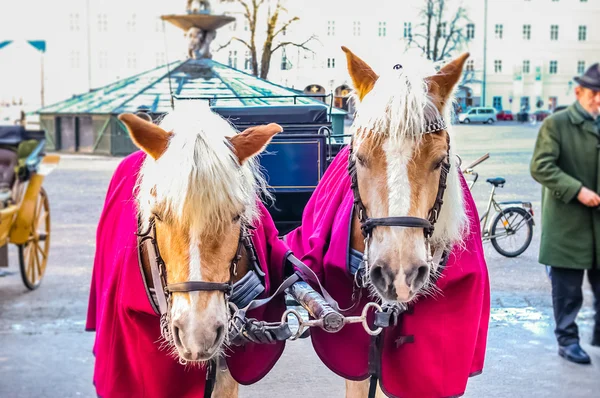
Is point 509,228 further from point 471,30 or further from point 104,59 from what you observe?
point 471,30

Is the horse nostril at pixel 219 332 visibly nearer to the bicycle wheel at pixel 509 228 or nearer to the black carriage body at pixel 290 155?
the black carriage body at pixel 290 155

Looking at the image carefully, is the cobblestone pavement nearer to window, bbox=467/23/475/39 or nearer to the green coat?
the green coat

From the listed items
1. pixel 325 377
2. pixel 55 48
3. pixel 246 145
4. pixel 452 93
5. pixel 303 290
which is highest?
pixel 55 48

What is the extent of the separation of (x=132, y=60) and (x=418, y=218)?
2067 inches

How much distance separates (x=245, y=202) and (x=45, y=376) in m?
3.36

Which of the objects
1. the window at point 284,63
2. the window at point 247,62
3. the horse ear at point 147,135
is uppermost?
the window at point 247,62

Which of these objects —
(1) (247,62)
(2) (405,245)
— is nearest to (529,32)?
(1) (247,62)

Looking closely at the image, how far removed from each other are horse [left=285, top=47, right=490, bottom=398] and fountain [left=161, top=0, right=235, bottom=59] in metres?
11.7

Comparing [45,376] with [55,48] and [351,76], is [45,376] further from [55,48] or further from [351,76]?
[55,48]

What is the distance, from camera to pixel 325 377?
5574 mm

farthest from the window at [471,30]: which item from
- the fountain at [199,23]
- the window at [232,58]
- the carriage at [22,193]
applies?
the carriage at [22,193]

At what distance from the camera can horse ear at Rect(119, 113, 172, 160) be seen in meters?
2.70

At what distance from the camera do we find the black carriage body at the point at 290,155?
4980 mm

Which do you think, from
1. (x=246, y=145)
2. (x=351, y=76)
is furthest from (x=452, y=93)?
(x=246, y=145)
